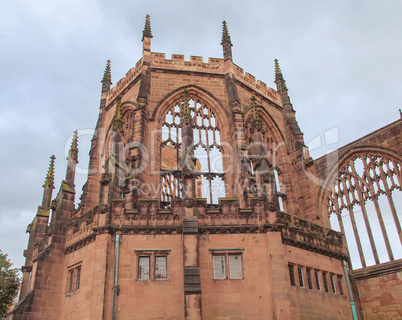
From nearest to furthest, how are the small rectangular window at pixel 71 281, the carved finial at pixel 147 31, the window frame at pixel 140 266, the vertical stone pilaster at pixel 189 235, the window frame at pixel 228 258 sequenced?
the vertical stone pilaster at pixel 189 235, the window frame at pixel 140 266, the window frame at pixel 228 258, the small rectangular window at pixel 71 281, the carved finial at pixel 147 31

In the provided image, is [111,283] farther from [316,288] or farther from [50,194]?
[50,194]

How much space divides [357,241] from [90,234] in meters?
13.1

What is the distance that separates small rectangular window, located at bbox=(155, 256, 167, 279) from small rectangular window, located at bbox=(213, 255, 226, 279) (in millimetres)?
1920

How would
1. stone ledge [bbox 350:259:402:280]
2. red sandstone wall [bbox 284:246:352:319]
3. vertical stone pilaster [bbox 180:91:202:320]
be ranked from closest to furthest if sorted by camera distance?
vertical stone pilaster [bbox 180:91:202:320], red sandstone wall [bbox 284:246:352:319], stone ledge [bbox 350:259:402:280]

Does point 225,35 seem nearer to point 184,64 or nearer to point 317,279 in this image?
point 184,64

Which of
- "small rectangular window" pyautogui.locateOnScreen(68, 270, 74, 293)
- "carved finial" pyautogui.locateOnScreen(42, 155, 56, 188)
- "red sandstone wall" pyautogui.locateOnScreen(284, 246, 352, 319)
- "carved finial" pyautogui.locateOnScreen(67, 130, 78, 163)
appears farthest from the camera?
"carved finial" pyautogui.locateOnScreen(42, 155, 56, 188)

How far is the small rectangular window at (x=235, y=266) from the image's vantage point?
1588 cm

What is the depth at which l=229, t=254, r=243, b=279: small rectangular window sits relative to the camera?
15.9m

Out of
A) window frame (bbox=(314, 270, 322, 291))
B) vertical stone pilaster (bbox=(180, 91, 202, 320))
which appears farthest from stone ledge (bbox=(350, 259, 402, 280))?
vertical stone pilaster (bbox=(180, 91, 202, 320))

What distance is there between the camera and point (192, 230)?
15.7 metres

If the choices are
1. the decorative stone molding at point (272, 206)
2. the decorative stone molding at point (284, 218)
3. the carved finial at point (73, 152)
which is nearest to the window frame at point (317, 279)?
the decorative stone molding at point (284, 218)

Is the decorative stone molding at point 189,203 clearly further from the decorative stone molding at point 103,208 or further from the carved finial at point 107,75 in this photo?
the carved finial at point 107,75

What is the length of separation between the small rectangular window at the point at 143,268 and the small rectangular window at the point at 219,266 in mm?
2575

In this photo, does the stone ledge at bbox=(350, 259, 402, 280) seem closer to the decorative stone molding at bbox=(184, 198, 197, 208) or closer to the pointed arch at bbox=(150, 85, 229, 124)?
the decorative stone molding at bbox=(184, 198, 197, 208)
